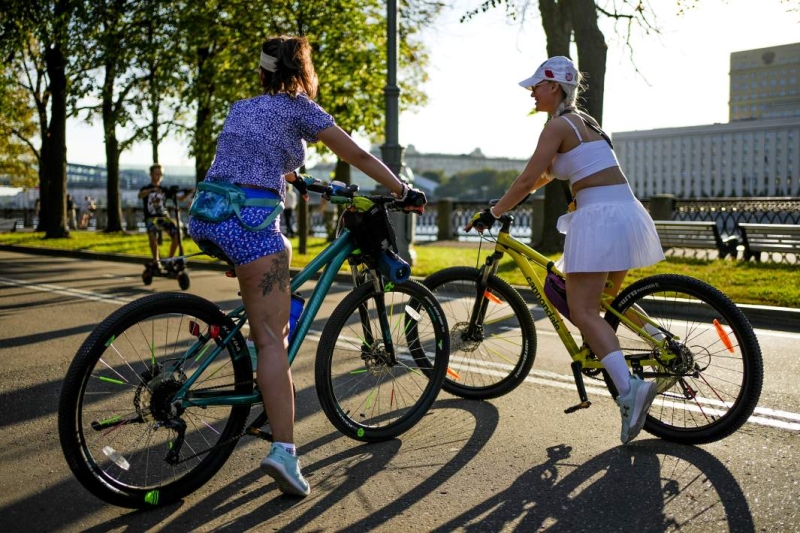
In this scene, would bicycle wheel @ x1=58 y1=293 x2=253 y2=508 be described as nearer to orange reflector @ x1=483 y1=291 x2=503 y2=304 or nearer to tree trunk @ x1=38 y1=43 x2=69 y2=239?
orange reflector @ x1=483 y1=291 x2=503 y2=304

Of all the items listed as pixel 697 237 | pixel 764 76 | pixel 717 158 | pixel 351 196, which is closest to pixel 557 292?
pixel 351 196

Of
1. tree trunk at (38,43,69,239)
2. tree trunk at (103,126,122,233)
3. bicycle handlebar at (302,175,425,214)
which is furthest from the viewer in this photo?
tree trunk at (103,126,122,233)

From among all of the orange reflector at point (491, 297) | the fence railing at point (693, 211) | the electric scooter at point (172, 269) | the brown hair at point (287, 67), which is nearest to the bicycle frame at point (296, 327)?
the brown hair at point (287, 67)

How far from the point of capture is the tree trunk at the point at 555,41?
47.9ft

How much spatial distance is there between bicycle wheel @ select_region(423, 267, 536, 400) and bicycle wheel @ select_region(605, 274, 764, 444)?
2.19 ft

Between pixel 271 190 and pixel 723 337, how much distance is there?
7.27ft

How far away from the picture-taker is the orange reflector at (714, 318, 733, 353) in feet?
12.7

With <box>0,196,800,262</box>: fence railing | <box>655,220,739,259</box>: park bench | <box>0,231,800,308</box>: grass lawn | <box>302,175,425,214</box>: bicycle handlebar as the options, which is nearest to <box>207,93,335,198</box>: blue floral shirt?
<box>302,175,425,214</box>: bicycle handlebar

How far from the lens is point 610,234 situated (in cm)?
389

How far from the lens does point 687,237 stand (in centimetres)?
1600

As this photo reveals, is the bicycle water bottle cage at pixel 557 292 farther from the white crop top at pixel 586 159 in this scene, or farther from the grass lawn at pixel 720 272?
the grass lawn at pixel 720 272

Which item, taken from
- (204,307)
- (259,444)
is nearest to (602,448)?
(259,444)

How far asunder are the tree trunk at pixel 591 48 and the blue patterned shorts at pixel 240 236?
11.6 metres

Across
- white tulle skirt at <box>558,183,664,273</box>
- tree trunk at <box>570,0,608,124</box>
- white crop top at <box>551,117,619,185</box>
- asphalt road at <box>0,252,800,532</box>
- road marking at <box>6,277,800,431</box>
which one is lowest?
asphalt road at <box>0,252,800,532</box>
